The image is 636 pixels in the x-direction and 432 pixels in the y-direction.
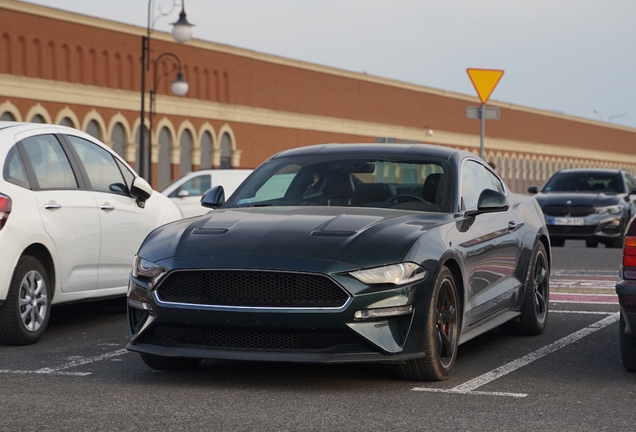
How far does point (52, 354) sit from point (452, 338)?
2.86m

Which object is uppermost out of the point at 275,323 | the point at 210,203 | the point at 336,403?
the point at 210,203

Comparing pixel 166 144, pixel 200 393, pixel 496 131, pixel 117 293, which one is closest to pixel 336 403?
pixel 200 393

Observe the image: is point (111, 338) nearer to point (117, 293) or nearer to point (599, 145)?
point (117, 293)

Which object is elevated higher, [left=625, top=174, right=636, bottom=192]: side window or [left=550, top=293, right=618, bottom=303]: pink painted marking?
[left=625, top=174, right=636, bottom=192]: side window

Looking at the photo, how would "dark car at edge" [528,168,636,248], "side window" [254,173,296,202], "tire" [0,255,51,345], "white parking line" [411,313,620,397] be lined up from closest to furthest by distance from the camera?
"white parking line" [411,313,620,397] < "side window" [254,173,296,202] < "tire" [0,255,51,345] < "dark car at edge" [528,168,636,248]

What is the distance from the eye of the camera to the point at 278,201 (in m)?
7.91

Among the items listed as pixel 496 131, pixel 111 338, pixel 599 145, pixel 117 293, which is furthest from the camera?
pixel 599 145

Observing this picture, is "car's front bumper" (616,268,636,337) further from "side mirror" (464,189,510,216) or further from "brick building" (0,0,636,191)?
"brick building" (0,0,636,191)

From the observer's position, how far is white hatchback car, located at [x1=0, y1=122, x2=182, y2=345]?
843cm

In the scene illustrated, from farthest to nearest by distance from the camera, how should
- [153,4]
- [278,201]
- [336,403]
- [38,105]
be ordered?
[38,105] → [153,4] → [278,201] → [336,403]

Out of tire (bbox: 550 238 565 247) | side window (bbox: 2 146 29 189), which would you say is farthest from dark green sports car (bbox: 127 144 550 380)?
tire (bbox: 550 238 565 247)

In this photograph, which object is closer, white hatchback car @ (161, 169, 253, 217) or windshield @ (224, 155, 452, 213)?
windshield @ (224, 155, 452, 213)

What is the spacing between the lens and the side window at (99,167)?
381 inches

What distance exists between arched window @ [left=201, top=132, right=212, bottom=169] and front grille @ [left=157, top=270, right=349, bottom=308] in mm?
48765
